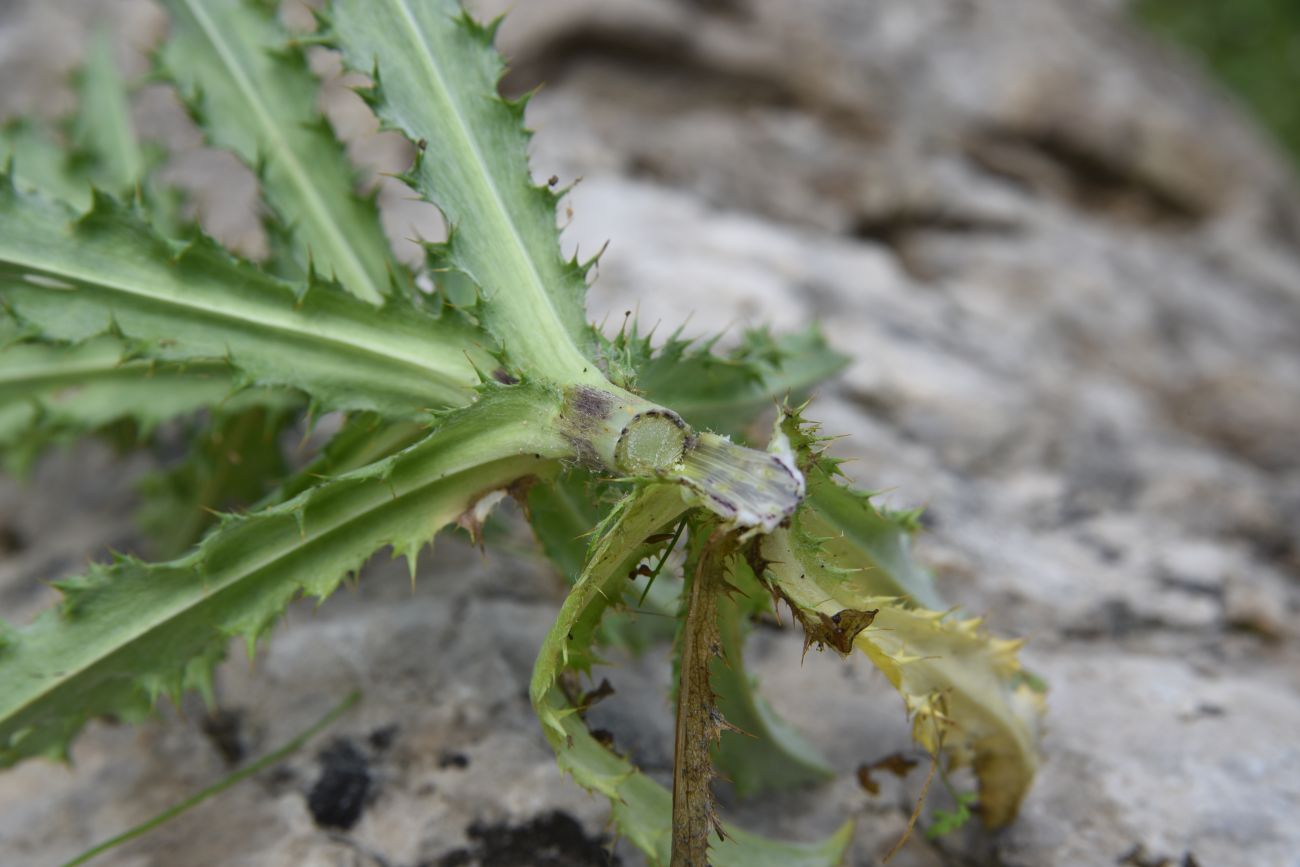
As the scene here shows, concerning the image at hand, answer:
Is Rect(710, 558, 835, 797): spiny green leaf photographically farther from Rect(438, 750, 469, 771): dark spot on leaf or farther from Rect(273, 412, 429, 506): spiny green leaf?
Rect(273, 412, 429, 506): spiny green leaf

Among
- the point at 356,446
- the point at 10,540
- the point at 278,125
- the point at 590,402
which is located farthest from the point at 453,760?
the point at 10,540

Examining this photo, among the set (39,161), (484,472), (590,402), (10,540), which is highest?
(590,402)

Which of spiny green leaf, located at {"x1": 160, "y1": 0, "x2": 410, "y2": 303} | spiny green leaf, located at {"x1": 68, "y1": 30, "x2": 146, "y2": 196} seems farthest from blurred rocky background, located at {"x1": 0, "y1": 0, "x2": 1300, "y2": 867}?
spiny green leaf, located at {"x1": 68, "y1": 30, "x2": 146, "y2": 196}

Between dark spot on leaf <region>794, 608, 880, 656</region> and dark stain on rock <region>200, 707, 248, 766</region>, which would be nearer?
dark spot on leaf <region>794, 608, 880, 656</region>

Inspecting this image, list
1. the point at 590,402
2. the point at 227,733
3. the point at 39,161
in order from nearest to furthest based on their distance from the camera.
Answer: the point at 590,402
the point at 227,733
the point at 39,161

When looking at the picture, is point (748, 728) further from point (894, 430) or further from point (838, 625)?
point (894, 430)

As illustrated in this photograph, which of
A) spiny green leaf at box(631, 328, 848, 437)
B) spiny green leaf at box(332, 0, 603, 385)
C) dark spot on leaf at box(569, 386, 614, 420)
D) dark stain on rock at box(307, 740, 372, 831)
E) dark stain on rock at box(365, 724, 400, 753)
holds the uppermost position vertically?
spiny green leaf at box(332, 0, 603, 385)

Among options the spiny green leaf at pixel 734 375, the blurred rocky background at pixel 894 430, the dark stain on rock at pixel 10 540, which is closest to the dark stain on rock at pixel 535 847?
the blurred rocky background at pixel 894 430
